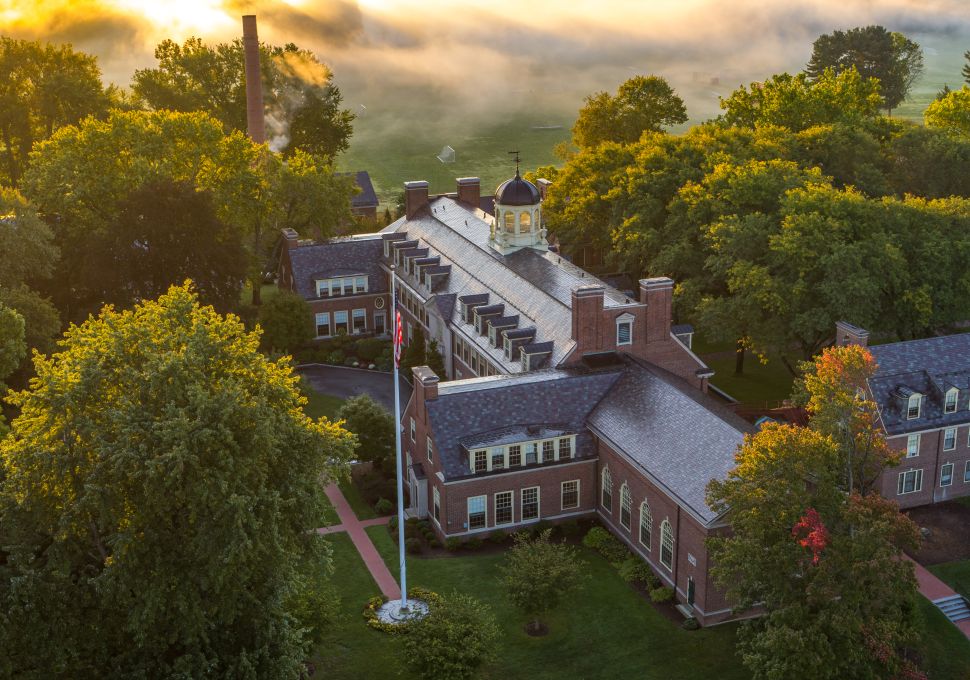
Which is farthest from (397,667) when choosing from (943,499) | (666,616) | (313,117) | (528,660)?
(313,117)

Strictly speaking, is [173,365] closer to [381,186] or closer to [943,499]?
[943,499]

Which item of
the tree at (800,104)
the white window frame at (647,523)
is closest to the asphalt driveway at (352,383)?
the white window frame at (647,523)

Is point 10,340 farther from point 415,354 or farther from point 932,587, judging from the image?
point 932,587

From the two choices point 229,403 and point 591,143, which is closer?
point 229,403

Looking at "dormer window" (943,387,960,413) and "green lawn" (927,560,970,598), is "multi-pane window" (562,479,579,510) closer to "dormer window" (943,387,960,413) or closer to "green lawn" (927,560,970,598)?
"green lawn" (927,560,970,598)

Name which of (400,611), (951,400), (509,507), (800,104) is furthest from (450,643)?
(800,104)

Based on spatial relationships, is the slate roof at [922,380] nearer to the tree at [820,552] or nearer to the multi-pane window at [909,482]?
the multi-pane window at [909,482]
